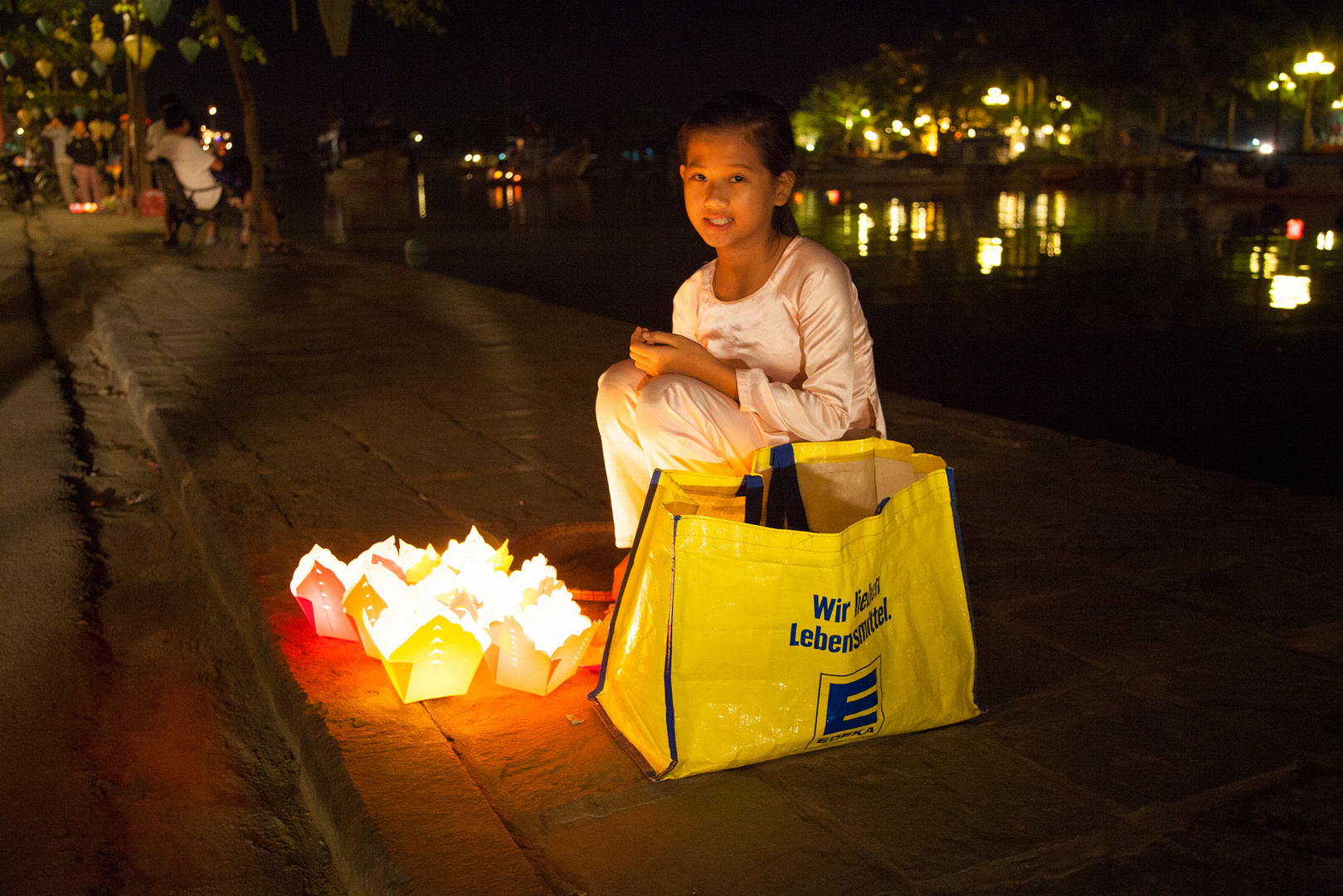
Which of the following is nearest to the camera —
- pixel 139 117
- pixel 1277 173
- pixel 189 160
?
pixel 189 160

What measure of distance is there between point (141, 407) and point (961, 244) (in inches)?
577

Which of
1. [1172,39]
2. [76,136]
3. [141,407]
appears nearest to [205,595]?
[141,407]

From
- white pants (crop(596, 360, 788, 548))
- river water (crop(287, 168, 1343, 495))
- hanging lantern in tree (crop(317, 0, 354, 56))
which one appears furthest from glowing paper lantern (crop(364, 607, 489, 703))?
hanging lantern in tree (crop(317, 0, 354, 56))

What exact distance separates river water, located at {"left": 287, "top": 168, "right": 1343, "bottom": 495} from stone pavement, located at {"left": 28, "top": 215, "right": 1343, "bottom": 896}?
1666mm

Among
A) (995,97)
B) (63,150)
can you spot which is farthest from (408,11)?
(995,97)

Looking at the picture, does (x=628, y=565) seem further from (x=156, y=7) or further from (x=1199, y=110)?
(x=1199, y=110)

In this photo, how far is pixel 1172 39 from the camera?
61.8 metres

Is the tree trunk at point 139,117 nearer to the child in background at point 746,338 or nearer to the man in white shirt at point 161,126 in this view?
the man in white shirt at point 161,126

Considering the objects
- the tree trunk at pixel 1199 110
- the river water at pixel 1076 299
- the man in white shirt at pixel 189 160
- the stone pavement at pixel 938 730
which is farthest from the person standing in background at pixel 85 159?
the tree trunk at pixel 1199 110

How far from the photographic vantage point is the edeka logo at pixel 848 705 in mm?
2068

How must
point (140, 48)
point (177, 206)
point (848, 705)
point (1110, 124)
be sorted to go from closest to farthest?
point (848, 705) → point (177, 206) → point (140, 48) → point (1110, 124)

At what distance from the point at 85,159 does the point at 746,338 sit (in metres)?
23.1

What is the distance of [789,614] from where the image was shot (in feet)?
6.55

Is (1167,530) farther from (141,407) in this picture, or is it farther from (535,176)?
(535,176)
